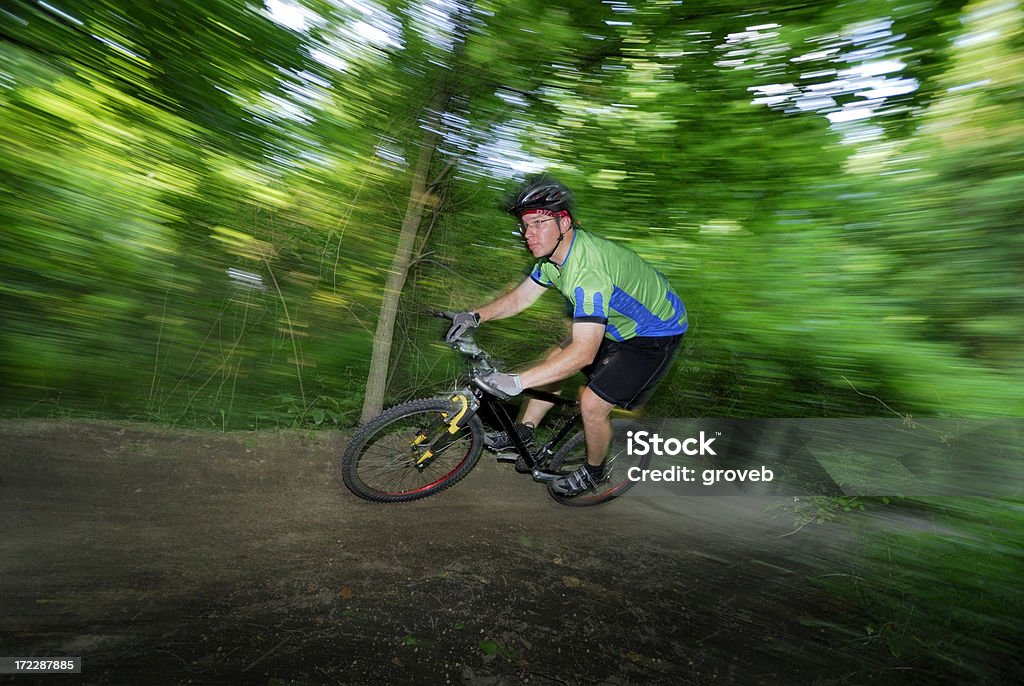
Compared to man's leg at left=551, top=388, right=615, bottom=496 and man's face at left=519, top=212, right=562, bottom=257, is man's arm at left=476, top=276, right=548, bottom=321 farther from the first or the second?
man's leg at left=551, top=388, right=615, bottom=496

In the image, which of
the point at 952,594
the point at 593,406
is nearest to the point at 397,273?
the point at 593,406

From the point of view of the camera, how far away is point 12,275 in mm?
3588

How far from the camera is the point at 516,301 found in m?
3.64

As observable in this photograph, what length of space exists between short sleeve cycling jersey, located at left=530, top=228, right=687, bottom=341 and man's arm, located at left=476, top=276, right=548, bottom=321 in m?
0.06

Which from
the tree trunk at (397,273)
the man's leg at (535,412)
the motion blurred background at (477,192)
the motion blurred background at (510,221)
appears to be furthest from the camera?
the tree trunk at (397,273)

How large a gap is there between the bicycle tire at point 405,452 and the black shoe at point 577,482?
0.72 metres

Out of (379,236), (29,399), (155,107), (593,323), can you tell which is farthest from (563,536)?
(29,399)

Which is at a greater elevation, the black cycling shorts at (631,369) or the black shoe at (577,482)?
the black cycling shorts at (631,369)

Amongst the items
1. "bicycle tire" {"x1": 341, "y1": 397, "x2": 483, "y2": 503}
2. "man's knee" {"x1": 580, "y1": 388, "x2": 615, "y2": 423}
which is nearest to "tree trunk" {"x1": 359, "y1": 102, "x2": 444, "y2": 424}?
"bicycle tire" {"x1": 341, "y1": 397, "x2": 483, "y2": 503}

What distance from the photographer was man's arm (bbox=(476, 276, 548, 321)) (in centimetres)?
360

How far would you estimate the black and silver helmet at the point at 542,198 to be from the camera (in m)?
3.00

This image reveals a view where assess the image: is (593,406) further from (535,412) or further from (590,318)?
(590,318)

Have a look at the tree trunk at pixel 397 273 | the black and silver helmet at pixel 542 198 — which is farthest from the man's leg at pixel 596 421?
the tree trunk at pixel 397 273

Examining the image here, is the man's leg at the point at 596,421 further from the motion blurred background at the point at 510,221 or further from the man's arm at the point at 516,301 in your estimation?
the motion blurred background at the point at 510,221
